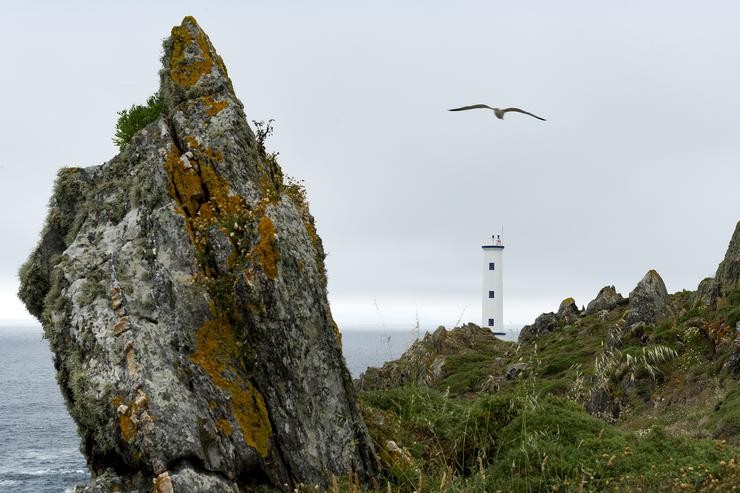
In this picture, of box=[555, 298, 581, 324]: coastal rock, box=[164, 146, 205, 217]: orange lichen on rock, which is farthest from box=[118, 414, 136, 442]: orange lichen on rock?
box=[555, 298, 581, 324]: coastal rock

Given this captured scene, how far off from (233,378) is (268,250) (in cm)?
200

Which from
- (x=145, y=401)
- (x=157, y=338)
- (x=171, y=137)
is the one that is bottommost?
(x=145, y=401)

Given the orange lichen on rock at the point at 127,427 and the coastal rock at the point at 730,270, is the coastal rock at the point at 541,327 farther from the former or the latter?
the orange lichen on rock at the point at 127,427

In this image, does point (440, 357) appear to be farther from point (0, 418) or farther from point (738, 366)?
point (0, 418)

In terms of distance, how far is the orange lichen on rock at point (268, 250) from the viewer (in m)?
11.0

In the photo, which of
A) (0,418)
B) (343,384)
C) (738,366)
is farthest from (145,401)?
(0,418)

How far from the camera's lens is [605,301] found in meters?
49.0

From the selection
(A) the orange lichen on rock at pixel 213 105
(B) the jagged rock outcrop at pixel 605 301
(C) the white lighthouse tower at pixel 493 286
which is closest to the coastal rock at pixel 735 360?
(B) the jagged rock outcrop at pixel 605 301

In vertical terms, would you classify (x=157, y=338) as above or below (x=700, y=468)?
above

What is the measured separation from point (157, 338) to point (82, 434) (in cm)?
176

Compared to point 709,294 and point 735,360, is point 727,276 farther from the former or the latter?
point 735,360

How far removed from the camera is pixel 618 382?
31328mm

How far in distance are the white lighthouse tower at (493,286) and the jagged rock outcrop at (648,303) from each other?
106 ft

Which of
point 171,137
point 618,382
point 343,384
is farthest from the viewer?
point 618,382
